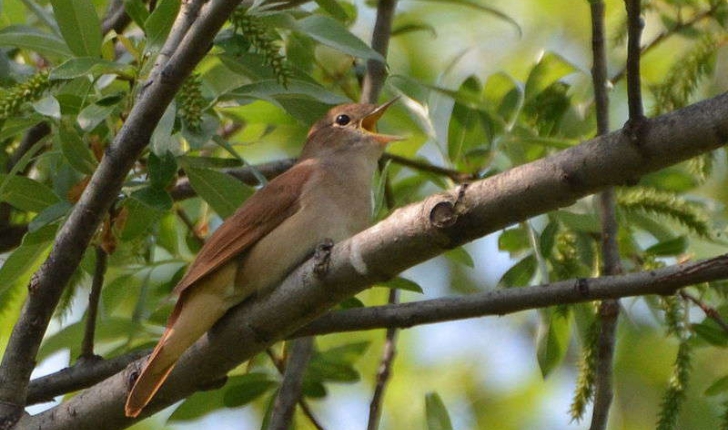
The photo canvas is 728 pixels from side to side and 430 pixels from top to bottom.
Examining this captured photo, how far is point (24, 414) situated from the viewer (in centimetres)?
437

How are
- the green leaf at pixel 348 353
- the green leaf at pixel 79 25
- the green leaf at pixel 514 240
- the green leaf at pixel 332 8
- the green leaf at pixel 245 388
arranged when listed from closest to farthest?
1. the green leaf at pixel 79 25
2. the green leaf at pixel 332 8
3. the green leaf at pixel 514 240
4. the green leaf at pixel 245 388
5. the green leaf at pixel 348 353

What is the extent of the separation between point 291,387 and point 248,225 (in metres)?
0.82

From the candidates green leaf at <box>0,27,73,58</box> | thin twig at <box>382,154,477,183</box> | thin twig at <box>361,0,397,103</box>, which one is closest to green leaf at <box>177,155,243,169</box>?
green leaf at <box>0,27,73,58</box>

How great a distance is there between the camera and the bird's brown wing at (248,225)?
448 centimetres

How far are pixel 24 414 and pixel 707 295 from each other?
8.73 feet

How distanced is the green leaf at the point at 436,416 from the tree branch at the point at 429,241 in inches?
46.4

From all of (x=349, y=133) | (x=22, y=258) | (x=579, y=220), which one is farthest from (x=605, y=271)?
(x=22, y=258)

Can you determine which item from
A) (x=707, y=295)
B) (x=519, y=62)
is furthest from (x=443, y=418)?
(x=519, y=62)

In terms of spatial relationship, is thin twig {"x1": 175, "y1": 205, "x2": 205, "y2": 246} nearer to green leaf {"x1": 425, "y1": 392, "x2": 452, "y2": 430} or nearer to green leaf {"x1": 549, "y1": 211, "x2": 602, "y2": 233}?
green leaf {"x1": 425, "y1": 392, "x2": 452, "y2": 430}

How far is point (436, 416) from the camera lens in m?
5.07

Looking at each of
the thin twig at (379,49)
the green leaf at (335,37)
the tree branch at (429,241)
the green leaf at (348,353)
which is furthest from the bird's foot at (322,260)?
the thin twig at (379,49)

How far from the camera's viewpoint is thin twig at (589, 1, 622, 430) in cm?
438

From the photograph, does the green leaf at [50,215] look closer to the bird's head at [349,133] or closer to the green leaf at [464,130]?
the bird's head at [349,133]

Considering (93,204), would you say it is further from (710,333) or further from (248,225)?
(710,333)
